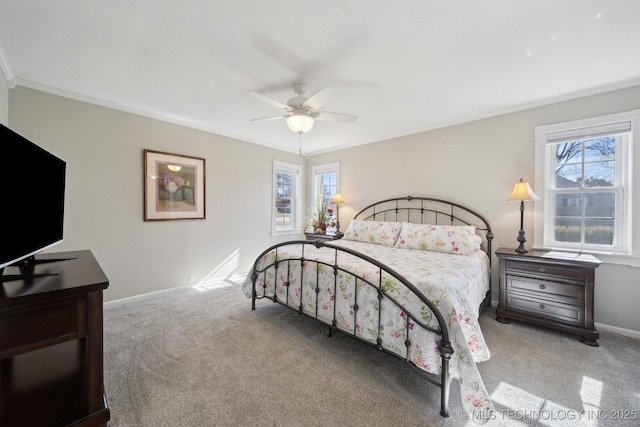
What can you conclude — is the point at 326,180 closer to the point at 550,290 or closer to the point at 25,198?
the point at 550,290

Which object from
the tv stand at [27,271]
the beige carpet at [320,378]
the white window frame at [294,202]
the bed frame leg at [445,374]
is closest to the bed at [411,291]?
the bed frame leg at [445,374]

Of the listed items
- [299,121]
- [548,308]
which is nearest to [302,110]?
[299,121]

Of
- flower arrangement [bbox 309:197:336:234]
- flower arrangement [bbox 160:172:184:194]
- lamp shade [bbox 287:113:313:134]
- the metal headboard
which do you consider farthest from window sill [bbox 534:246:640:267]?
flower arrangement [bbox 160:172:184:194]

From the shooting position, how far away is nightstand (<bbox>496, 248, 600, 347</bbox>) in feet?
7.97

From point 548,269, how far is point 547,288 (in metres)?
0.20

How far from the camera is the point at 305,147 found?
5281 millimetres

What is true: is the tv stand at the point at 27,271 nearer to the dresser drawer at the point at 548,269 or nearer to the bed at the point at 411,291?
the bed at the point at 411,291

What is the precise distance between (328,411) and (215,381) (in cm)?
86

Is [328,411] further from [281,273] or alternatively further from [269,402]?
[281,273]

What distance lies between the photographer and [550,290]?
8.54 ft

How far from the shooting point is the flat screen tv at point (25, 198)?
1.09 metres

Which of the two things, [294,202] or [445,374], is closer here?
[445,374]

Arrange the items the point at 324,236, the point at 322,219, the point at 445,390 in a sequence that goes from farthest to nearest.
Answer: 1. the point at 322,219
2. the point at 324,236
3. the point at 445,390

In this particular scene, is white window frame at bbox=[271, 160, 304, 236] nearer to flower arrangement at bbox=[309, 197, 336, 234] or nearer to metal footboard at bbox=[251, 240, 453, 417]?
flower arrangement at bbox=[309, 197, 336, 234]
